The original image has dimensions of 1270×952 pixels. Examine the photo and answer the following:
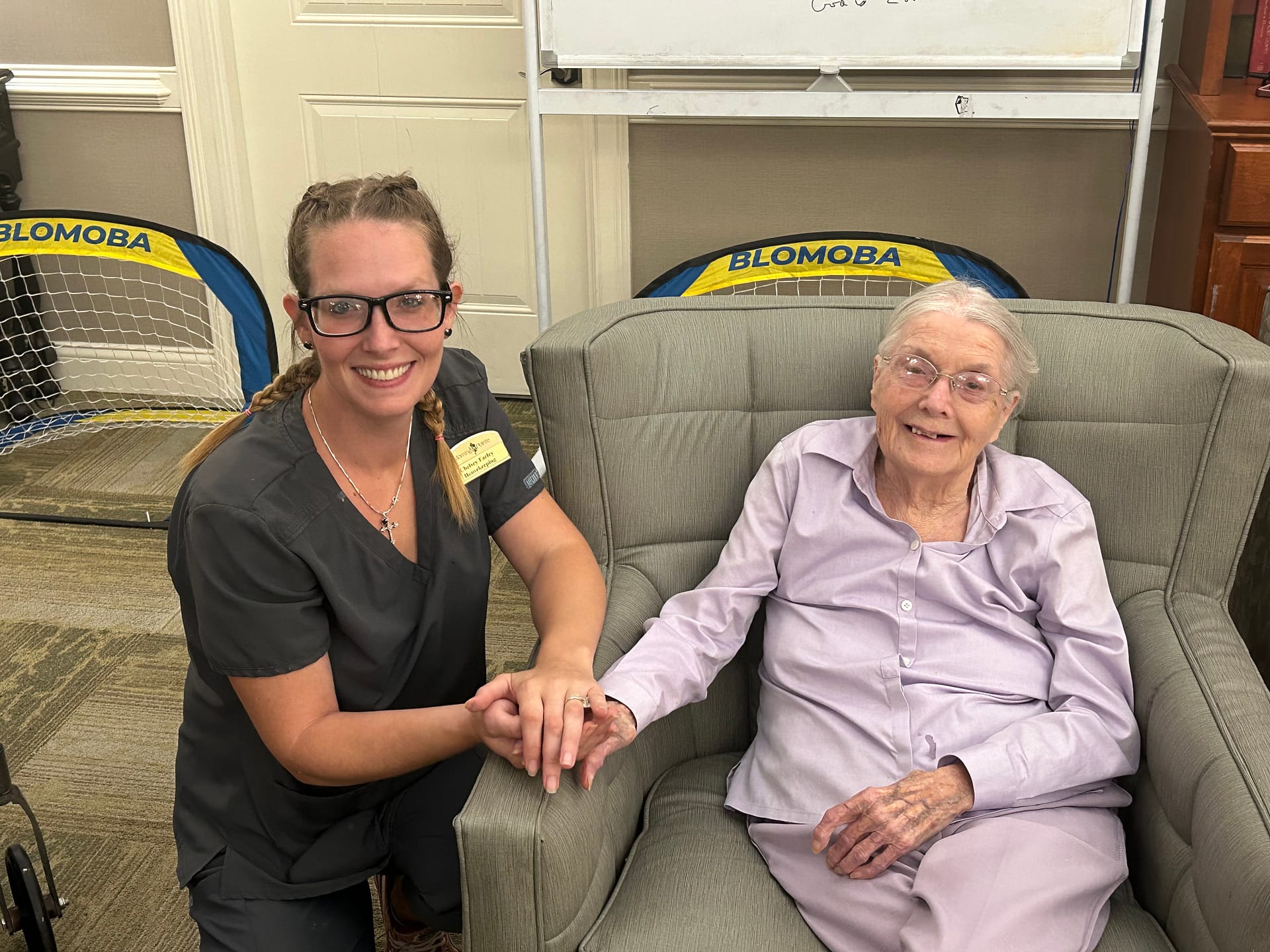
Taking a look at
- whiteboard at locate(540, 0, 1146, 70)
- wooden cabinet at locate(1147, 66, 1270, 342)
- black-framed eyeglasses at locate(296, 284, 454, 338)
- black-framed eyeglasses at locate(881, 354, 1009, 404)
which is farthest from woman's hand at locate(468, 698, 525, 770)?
whiteboard at locate(540, 0, 1146, 70)

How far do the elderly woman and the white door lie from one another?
6.30ft

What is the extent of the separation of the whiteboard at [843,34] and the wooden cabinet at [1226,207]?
246mm

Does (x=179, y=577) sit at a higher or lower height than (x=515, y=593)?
higher

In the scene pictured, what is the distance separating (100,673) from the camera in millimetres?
2371

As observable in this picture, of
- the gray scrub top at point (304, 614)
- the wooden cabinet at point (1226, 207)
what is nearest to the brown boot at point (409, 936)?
the gray scrub top at point (304, 614)

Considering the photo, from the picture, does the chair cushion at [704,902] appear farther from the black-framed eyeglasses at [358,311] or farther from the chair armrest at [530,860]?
the black-framed eyeglasses at [358,311]

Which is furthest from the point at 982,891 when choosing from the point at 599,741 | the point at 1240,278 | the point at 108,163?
the point at 108,163

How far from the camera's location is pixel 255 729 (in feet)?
4.33

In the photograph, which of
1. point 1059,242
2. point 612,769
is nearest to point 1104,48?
point 1059,242

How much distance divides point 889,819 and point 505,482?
1.90ft

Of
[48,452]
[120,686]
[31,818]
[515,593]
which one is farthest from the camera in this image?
[48,452]

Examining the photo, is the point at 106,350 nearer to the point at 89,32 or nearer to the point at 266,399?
the point at 89,32

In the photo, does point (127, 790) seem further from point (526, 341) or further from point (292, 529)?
point (526, 341)

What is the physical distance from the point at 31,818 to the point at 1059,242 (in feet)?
8.58
